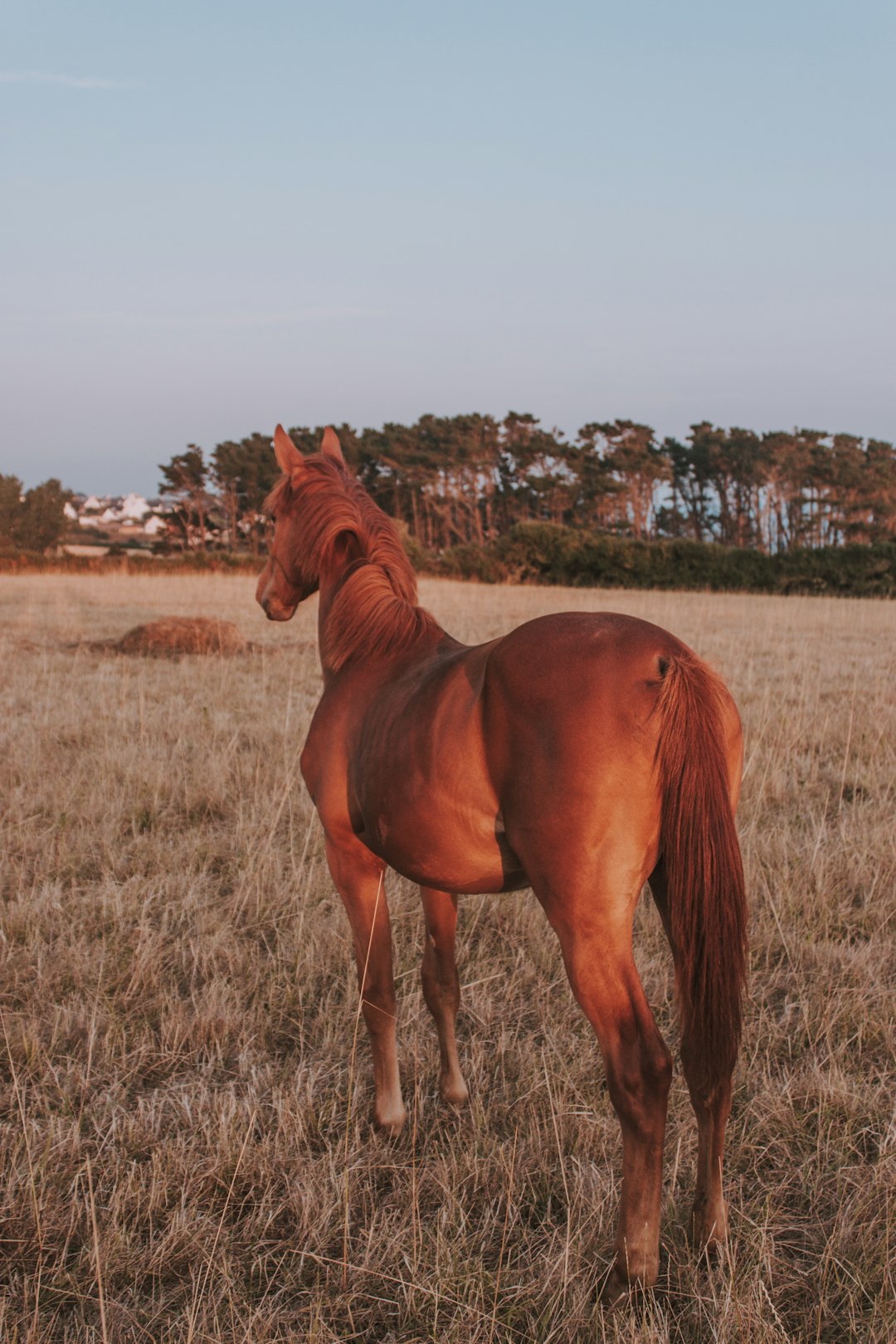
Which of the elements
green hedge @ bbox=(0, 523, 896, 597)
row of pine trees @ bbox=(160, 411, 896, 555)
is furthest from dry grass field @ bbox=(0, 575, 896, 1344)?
row of pine trees @ bbox=(160, 411, 896, 555)

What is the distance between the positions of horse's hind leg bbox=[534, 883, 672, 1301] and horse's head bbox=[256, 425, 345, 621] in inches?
70.1

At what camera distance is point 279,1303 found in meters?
2.03

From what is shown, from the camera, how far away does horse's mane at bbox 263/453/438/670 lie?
9.48 feet

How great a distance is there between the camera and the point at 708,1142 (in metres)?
2.14

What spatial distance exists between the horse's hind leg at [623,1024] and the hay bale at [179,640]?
990 cm

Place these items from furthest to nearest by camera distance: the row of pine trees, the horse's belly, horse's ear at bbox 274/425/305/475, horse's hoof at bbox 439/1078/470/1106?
1. the row of pine trees
2. horse's ear at bbox 274/425/305/475
3. horse's hoof at bbox 439/1078/470/1106
4. the horse's belly

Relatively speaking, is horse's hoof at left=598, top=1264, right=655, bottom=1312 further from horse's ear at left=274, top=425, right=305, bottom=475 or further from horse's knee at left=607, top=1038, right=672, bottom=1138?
horse's ear at left=274, top=425, right=305, bottom=475

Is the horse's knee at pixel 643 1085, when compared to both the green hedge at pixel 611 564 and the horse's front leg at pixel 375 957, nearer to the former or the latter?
the horse's front leg at pixel 375 957

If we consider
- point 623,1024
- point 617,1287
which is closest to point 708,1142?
point 617,1287

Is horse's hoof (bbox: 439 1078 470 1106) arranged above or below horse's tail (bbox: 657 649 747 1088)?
below

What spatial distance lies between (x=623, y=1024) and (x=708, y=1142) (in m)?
0.53

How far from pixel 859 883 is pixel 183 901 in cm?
335

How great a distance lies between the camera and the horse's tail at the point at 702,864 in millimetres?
1938

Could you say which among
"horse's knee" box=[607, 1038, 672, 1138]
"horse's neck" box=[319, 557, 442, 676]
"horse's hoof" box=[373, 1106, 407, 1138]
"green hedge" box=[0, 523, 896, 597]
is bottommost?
"horse's hoof" box=[373, 1106, 407, 1138]
